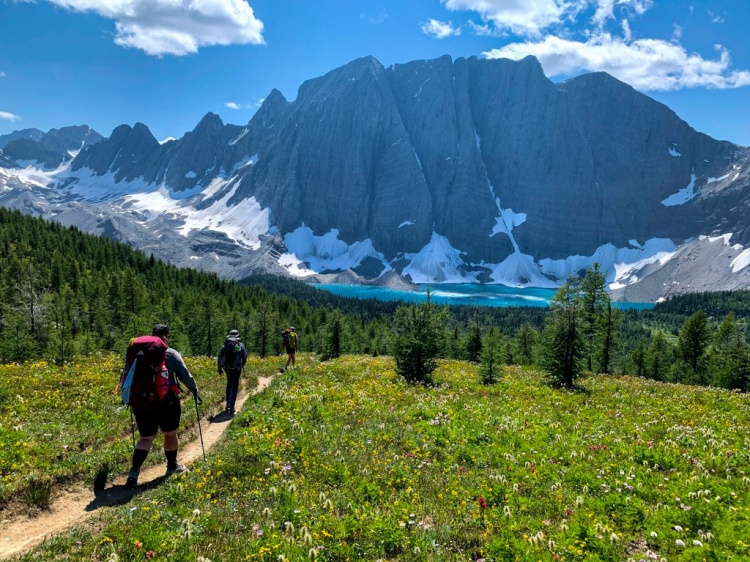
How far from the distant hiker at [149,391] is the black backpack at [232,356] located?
691cm

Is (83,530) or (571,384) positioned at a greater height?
(83,530)

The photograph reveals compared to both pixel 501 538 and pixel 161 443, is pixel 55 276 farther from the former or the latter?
pixel 501 538

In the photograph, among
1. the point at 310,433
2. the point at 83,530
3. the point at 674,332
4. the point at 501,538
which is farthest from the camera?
the point at 674,332

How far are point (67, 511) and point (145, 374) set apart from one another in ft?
10.5

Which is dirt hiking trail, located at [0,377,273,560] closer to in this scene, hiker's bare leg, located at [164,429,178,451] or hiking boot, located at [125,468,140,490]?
hiking boot, located at [125,468,140,490]

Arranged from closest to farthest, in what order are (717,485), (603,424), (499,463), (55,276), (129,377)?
(717,485), (129,377), (499,463), (603,424), (55,276)

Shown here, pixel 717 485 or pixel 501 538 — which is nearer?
pixel 501 538

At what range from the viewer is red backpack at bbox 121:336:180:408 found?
33.8 ft

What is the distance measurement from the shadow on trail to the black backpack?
7.14 m

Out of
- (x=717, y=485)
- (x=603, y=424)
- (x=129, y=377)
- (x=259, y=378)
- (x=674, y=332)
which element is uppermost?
(x=129, y=377)

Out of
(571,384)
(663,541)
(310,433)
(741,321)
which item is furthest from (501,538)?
(741,321)

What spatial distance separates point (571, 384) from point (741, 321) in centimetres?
23212

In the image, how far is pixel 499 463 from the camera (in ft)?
36.4

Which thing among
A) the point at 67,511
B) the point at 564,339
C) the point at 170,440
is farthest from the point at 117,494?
the point at 564,339
